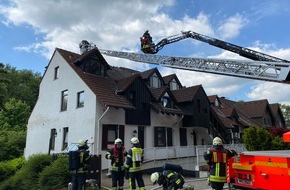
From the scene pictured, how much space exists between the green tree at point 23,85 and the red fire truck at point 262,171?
41.3 m

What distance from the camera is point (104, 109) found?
16.5 metres

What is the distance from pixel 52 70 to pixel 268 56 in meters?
15.2

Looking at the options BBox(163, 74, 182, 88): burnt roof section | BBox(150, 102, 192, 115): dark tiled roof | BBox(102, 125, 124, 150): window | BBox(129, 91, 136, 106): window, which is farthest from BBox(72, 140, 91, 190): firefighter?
BBox(163, 74, 182, 88): burnt roof section

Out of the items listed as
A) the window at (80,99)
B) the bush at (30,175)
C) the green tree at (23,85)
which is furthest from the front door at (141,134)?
the green tree at (23,85)

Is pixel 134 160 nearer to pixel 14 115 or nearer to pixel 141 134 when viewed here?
pixel 141 134

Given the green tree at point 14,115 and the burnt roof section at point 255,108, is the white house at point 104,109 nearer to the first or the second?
the green tree at point 14,115

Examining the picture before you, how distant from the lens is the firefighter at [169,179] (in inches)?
216

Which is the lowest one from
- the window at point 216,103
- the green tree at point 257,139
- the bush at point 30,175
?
the bush at point 30,175

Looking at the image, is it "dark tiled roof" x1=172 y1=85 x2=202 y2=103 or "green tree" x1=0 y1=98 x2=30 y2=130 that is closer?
"dark tiled roof" x1=172 y1=85 x2=202 y2=103

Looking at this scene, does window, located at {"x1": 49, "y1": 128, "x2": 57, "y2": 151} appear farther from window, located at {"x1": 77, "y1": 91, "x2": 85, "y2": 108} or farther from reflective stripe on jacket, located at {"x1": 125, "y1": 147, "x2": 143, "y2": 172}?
reflective stripe on jacket, located at {"x1": 125, "y1": 147, "x2": 143, "y2": 172}

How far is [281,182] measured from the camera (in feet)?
17.1

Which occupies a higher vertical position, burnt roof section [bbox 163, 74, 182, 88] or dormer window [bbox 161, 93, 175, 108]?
burnt roof section [bbox 163, 74, 182, 88]

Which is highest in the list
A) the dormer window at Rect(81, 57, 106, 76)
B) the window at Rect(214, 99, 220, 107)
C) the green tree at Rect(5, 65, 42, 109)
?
the green tree at Rect(5, 65, 42, 109)

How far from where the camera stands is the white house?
16516 mm
